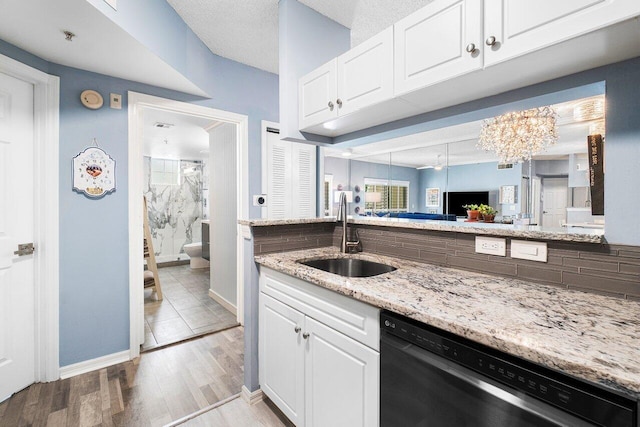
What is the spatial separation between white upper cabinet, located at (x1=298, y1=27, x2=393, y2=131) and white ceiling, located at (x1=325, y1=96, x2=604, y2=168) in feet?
5.75

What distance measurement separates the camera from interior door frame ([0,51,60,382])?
6.53ft

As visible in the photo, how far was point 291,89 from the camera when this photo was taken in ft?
6.68

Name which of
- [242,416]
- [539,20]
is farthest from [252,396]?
[539,20]

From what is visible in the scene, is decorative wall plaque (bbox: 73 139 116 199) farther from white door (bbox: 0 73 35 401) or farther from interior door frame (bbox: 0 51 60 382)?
white door (bbox: 0 73 35 401)

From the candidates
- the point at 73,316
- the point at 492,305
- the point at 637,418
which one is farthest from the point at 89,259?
the point at 637,418

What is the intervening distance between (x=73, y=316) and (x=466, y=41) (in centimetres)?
298

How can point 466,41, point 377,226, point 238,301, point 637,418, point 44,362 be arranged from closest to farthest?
Result: 1. point 637,418
2. point 466,41
3. point 377,226
4. point 44,362
5. point 238,301

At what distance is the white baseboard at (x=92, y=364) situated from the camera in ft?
6.92

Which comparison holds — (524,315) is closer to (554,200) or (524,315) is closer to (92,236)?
(92,236)

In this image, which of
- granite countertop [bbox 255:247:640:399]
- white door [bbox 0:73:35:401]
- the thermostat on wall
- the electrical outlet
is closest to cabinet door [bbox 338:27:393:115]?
the electrical outlet

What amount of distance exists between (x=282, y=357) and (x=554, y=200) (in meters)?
4.13

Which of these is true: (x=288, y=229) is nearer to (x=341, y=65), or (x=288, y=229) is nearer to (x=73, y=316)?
(x=341, y=65)

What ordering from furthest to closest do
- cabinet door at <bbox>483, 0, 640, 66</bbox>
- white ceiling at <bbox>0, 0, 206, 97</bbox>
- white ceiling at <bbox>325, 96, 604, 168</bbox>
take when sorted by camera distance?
white ceiling at <bbox>325, 96, 604, 168</bbox>
white ceiling at <bbox>0, 0, 206, 97</bbox>
cabinet door at <bbox>483, 0, 640, 66</bbox>

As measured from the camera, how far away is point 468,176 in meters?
5.45
